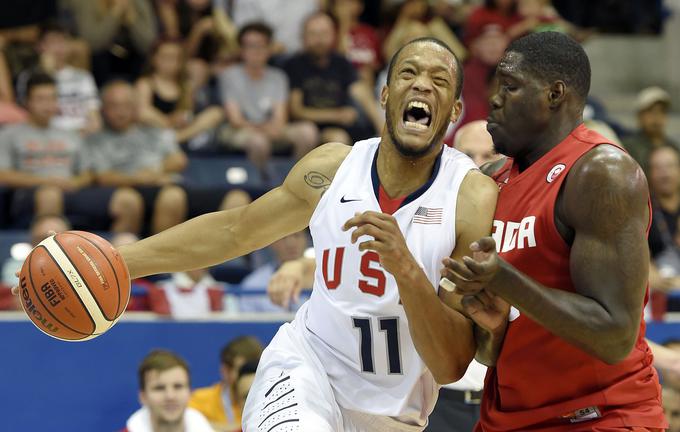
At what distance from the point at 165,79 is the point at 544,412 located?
22.6 ft

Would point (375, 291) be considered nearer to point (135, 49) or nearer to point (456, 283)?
point (456, 283)

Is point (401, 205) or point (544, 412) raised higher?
point (401, 205)

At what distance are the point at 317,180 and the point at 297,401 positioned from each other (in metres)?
0.86

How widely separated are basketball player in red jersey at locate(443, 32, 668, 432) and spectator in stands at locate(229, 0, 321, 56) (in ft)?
23.7

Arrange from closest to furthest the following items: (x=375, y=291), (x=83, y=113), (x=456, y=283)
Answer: (x=456, y=283) < (x=375, y=291) < (x=83, y=113)

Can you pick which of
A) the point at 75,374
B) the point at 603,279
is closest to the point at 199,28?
the point at 75,374

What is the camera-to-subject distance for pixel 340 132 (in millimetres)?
10078

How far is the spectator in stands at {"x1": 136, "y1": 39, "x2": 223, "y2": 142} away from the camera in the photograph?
32.9 ft

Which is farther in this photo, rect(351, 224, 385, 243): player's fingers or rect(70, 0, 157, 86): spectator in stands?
rect(70, 0, 157, 86): spectator in stands

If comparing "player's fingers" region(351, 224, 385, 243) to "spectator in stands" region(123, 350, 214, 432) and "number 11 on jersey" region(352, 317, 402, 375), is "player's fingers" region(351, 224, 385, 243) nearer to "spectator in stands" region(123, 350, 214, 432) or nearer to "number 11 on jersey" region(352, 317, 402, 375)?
"number 11 on jersey" region(352, 317, 402, 375)

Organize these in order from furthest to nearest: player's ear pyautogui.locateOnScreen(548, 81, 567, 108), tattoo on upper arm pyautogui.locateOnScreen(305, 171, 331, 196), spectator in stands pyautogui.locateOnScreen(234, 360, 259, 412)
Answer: spectator in stands pyautogui.locateOnScreen(234, 360, 259, 412), tattoo on upper arm pyautogui.locateOnScreen(305, 171, 331, 196), player's ear pyautogui.locateOnScreen(548, 81, 567, 108)

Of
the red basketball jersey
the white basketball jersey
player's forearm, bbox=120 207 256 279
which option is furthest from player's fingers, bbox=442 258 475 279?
player's forearm, bbox=120 207 256 279

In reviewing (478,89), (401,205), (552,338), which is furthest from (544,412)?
(478,89)

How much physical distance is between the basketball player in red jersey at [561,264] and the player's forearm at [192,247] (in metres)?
1.17
